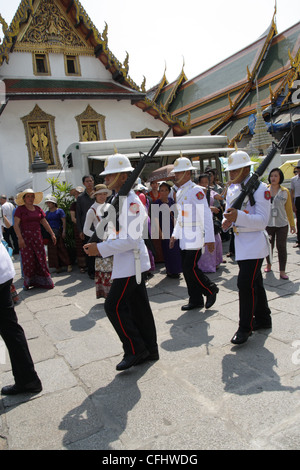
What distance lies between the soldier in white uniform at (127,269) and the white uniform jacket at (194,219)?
52.0 inches

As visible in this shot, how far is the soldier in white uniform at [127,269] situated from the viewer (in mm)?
3025

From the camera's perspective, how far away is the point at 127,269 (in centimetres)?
312

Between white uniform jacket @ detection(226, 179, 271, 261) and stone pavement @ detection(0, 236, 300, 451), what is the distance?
895 millimetres

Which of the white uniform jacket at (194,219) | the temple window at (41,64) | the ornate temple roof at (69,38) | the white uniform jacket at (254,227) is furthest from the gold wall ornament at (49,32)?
the white uniform jacket at (254,227)

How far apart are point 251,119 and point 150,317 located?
1783 cm

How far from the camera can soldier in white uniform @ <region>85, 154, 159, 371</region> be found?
303 centimetres

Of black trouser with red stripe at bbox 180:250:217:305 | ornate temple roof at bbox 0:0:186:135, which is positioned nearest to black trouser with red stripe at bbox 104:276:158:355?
black trouser with red stripe at bbox 180:250:217:305

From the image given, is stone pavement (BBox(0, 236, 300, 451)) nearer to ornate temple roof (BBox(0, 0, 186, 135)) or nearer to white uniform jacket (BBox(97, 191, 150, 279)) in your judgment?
white uniform jacket (BBox(97, 191, 150, 279))

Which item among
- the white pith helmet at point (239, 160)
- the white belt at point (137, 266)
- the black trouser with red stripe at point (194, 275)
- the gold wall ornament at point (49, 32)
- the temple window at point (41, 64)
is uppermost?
the gold wall ornament at point (49, 32)

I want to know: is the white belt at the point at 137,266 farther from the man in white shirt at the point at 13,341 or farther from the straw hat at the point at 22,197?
the straw hat at the point at 22,197

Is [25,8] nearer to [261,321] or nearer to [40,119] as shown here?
[40,119]

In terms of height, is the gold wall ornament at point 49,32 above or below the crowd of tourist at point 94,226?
above

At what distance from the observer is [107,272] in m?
5.06


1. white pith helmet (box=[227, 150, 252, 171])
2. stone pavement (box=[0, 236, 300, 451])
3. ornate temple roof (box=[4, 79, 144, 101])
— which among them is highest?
ornate temple roof (box=[4, 79, 144, 101])
